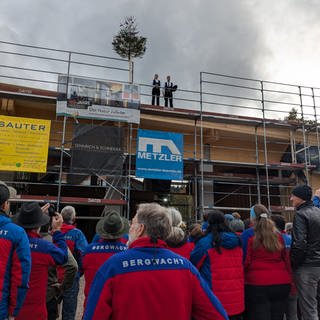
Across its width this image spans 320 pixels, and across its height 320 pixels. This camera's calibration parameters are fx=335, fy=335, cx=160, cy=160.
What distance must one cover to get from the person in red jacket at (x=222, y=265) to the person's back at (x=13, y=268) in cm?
158

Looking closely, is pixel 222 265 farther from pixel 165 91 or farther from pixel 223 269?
pixel 165 91

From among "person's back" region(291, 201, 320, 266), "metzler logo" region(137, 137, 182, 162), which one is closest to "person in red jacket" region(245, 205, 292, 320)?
"person's back" region(291, 201, 320, 266)

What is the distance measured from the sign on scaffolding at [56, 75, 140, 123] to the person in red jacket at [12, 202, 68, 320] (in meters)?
7.25

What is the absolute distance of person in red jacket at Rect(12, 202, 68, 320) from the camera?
9.97 ft

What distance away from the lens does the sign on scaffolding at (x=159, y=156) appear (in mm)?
10547

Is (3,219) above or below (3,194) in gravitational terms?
below

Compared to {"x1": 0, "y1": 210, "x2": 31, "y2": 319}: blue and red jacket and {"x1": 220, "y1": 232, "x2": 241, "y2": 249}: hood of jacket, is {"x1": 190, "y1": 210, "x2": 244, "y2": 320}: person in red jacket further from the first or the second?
{"x1": 0, "y1": 210, "x2": 31, "y2": 319}: blue and red jacket

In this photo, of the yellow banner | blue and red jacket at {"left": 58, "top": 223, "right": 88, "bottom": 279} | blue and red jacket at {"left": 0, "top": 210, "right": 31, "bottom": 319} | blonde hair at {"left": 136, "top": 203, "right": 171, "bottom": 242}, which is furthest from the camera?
the yellow banner

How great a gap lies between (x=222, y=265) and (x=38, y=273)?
175 centimetres

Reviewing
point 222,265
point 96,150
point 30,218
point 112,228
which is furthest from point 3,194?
point 96,150

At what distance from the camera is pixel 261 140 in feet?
43.5

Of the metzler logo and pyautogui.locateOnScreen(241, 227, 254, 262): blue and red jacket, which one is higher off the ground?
the metzler logo

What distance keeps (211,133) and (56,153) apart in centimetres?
543

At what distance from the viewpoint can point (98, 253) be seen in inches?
140
